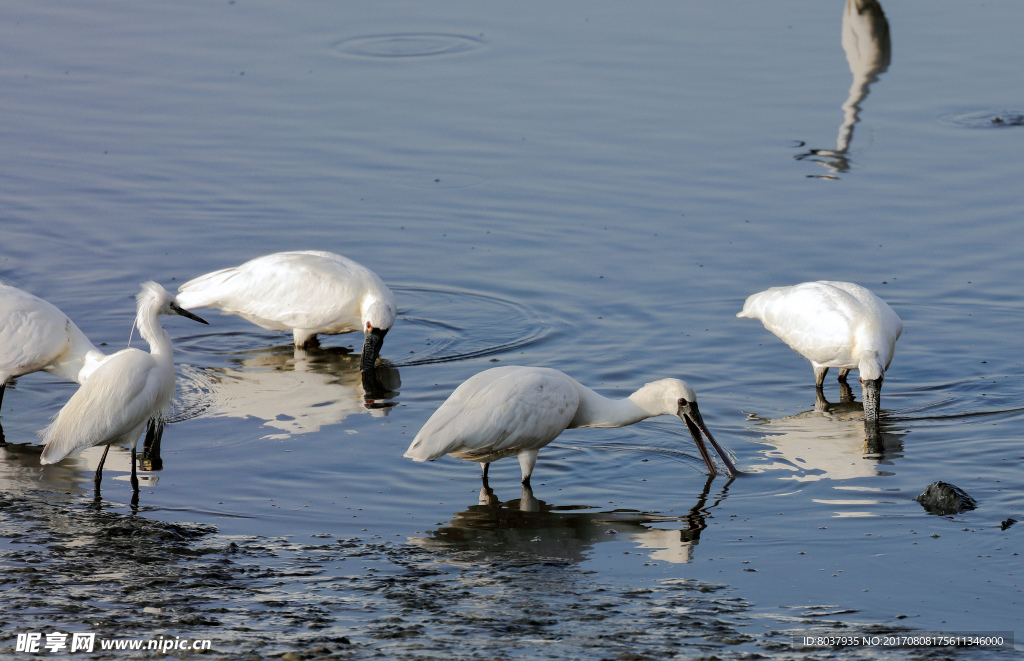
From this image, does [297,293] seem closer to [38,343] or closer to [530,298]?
[530,298]

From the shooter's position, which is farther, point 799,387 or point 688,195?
point 688,195

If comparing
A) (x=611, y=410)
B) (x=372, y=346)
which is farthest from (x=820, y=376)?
(x=372, y=346)

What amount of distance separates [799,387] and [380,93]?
974 cm

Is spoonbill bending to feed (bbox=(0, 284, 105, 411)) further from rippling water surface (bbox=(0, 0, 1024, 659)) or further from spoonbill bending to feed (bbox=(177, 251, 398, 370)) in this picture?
spoonbill bending to feed (bbox=(177, 251, 398, 370))

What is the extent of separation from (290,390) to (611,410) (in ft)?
10.4

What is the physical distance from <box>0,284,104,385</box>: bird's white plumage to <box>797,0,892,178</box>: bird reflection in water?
10.6m

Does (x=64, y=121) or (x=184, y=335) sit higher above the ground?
(x=64, y=121)

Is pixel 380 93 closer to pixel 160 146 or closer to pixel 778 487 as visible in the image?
pixel 160 146

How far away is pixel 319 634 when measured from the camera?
20.7 feet

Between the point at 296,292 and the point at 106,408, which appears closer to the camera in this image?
the point at 106,408

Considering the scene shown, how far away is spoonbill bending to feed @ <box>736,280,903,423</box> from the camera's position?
35.6 ft

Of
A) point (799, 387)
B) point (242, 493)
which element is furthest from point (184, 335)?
point (799, 387)

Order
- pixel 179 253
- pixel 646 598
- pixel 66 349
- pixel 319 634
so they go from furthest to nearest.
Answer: pixel 179 253, pixel 66 349, pixel 646 598, pixel 319 634

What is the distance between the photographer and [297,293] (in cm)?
1258
